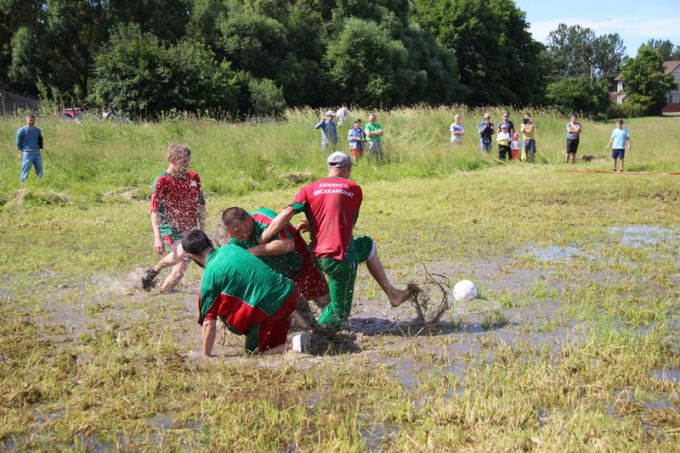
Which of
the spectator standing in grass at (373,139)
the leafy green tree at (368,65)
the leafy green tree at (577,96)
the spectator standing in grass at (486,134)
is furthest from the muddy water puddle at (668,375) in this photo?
the leafy green tree at (577,96)

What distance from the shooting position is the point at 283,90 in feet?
155

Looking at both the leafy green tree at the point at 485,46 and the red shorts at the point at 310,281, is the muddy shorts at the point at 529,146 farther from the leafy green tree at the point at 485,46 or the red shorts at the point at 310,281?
the leafy green tree at the point at 485,46

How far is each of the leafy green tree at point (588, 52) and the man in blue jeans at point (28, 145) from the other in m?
167

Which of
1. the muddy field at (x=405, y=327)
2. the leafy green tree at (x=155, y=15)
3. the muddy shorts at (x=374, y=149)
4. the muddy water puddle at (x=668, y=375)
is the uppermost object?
the leafy green tree at (x=155, y=15)

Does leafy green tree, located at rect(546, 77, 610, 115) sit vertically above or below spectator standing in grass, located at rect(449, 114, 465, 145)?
above

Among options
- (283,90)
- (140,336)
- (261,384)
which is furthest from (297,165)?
(283,90)

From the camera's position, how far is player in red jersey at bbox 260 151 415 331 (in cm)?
584

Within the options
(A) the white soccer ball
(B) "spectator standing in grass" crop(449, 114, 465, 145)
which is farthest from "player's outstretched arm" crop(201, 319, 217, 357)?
(B) "spectator standing in grass" crop(449, 114, 465, 145)

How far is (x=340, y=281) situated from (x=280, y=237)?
0.66m

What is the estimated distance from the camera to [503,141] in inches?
957

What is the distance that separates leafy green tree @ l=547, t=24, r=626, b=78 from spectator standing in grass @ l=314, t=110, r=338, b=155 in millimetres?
159743

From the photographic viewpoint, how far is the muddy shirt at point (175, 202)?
296 inches

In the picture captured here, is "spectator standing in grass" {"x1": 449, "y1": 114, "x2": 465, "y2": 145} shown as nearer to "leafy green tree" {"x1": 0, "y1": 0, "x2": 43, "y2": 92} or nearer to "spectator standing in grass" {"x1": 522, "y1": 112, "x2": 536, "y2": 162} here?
"spectator standing in grass" {"x1": 522, "y1": 112, "x2": 536, "y2": 162}

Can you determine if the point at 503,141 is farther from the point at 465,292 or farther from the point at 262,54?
the point at 262,54
